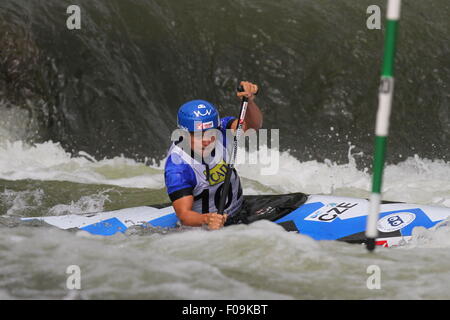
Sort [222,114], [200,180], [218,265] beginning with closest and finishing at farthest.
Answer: [218,265] → [200,180] → [222,114]

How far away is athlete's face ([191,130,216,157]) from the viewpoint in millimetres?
4734

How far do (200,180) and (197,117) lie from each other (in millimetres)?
430

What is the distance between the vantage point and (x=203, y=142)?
15.6ft

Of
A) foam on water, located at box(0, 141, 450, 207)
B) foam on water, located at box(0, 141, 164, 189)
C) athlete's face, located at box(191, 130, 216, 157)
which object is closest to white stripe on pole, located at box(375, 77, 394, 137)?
athlete's face, located at box(191, 130, 216, 157)

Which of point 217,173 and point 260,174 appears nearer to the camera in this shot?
point 217,173

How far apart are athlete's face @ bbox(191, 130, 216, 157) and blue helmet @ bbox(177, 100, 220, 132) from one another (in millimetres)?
45

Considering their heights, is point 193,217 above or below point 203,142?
below

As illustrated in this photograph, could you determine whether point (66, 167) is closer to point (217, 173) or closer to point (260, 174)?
point (260, 174)

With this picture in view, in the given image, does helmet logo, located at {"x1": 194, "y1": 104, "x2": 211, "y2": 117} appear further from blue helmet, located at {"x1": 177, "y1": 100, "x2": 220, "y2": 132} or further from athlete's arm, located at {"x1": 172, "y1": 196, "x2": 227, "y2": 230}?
athlete's arm, located at {"x1": 172, "y1": 196, "x2": 227, "y2": 230}

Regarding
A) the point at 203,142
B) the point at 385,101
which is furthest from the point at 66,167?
the point at 385,101

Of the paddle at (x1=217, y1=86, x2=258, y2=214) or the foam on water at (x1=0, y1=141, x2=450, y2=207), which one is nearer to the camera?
the paddle at (x1=217, y1=86, x2=258, y2=214)

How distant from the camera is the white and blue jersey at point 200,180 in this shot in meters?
4.67

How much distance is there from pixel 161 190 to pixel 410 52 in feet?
16.5
